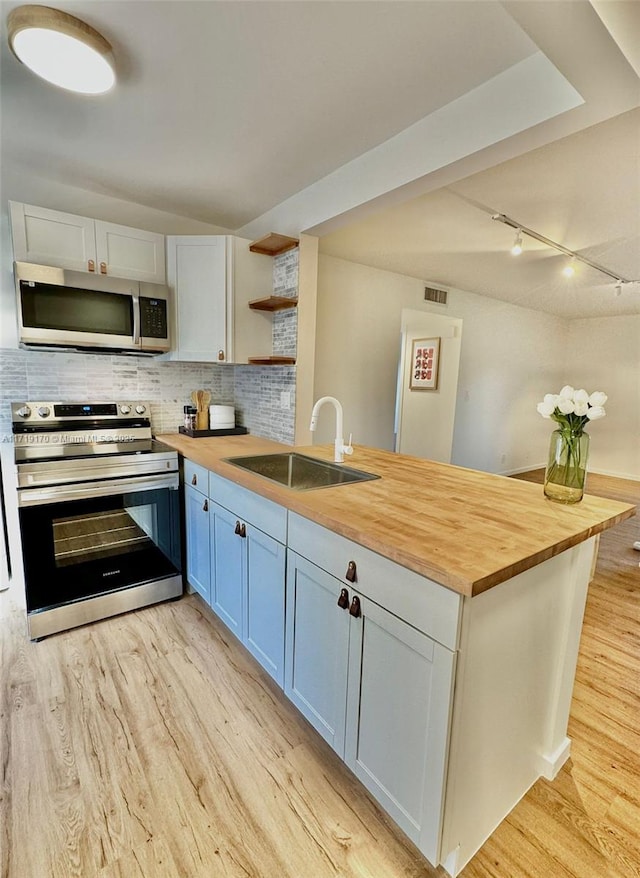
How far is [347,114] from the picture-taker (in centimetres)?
174

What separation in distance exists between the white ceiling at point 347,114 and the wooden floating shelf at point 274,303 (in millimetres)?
445

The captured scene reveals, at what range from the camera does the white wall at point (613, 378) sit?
20.4 ft

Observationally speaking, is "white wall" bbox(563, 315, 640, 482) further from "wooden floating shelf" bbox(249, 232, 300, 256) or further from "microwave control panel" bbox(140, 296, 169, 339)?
"microwave control panel" bbox(140, 296, 169, 339)

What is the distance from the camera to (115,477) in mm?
2199

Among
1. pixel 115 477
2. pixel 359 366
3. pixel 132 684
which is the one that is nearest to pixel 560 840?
pixel 132 684

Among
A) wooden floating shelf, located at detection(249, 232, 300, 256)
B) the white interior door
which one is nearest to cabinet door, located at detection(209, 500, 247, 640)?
wooden floating shelf, located at detection(249, 232, 300, 256)

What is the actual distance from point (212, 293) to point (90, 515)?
5.00ft

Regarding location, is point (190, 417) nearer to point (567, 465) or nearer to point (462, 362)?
point (567, 465)

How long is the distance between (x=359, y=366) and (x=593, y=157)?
7.28 ft

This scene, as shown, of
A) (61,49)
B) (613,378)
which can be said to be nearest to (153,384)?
(61,49)

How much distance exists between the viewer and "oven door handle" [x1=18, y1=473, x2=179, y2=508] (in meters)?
1.96

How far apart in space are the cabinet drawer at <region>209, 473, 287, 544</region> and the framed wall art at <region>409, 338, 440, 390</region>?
2.53 meters

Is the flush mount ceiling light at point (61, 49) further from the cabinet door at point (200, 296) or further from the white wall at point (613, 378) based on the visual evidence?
the white wall at point (613, 378)

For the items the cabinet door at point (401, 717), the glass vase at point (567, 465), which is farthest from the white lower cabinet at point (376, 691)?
the glass vase at point (567, 465)
